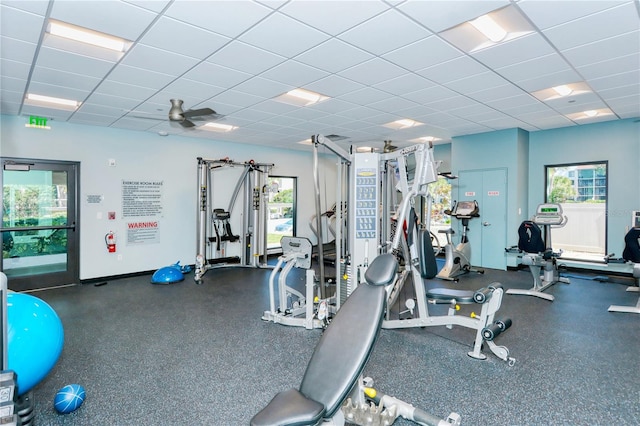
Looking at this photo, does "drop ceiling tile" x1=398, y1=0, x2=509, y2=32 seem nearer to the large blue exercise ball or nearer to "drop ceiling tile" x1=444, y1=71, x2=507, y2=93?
"drop ceiling tile" x1=444, y1=71, x2=507, y2=93

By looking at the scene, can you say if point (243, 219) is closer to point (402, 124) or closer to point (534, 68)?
point (402, 124)

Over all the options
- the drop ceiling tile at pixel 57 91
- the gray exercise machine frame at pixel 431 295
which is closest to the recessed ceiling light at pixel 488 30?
the gray exercise machine frame at pixel 431 295

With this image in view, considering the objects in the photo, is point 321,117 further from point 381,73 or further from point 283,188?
point 283,188

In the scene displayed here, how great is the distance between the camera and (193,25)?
2.55 metres

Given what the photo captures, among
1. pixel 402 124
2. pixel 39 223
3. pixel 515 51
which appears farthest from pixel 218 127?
pixel 515 51

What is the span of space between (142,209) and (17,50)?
3463 mm

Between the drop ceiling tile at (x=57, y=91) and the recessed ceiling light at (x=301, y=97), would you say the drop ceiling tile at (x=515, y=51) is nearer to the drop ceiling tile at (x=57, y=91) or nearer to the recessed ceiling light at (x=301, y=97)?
the recessed ceiling light at (x=301, y=97)

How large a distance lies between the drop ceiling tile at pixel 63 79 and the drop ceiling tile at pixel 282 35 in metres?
1.93

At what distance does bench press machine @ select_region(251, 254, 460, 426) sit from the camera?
4.24ft

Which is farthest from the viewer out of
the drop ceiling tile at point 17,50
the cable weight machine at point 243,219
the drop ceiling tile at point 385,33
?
the cable weight machine at point 243,219

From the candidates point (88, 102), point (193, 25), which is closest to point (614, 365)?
point (193, 25)

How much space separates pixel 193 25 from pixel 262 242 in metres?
4.79

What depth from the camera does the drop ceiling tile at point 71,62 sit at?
3.01 m

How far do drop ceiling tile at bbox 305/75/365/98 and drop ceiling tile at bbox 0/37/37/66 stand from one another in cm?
243
